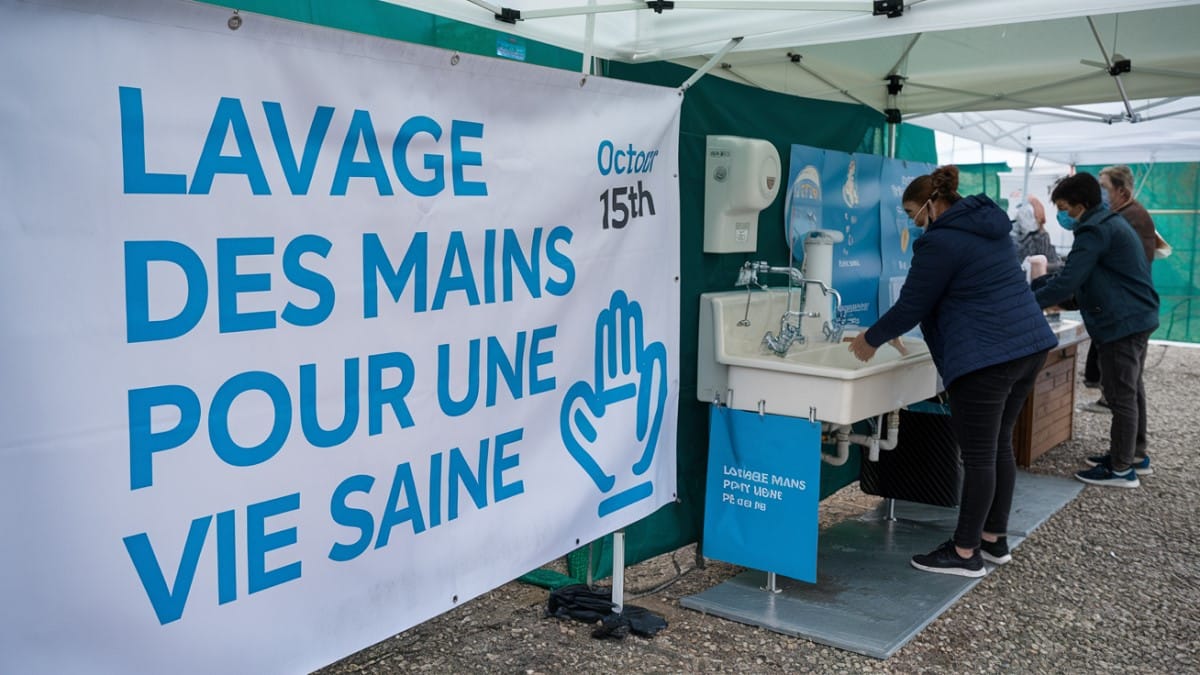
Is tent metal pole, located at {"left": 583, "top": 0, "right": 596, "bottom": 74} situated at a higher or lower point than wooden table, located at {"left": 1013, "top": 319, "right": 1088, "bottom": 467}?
higher

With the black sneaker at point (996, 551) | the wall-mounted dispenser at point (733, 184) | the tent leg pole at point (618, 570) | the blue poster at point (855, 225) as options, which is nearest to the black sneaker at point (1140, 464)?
the blue poster at point (855, 225)

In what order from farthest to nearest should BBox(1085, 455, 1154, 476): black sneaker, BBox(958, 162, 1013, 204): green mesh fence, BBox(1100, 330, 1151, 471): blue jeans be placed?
BBox(958, 162, 1013, 204): green mesh fence → BBox(1085, 455, 1154, 476): black sneaker → BBox(1100, 330, 1151, 471): blue jeans

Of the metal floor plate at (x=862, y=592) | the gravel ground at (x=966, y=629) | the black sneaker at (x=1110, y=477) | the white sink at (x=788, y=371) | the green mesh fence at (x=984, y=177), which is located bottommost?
the gravel ground at (x=966, y=629)

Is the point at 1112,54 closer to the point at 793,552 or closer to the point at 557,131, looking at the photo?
the point at 793,552

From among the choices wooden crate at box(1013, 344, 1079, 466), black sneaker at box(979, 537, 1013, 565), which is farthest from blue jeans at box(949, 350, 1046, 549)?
wooden crate at box(1013, 344, 1079, 466)

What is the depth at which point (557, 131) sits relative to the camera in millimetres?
2768

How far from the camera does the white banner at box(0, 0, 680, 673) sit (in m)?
1.66

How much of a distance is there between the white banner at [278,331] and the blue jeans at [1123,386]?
3.59 metres

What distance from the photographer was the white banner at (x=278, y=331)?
5.45ft

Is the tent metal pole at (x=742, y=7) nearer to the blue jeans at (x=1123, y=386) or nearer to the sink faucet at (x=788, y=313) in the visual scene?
the sink faucet at (x=788, y=313)

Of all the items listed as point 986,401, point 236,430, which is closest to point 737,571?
point 986,401

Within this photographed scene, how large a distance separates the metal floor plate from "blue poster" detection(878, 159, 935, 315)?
3.81ft

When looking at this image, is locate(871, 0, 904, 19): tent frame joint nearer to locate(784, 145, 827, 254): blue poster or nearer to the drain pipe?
locate(784, 145, 827, 254): blue poster

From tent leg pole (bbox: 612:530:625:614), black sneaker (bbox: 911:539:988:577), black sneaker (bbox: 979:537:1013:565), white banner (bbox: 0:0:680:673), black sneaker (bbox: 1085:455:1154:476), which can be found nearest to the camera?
white banner (bbox: 0:0:680:673)
